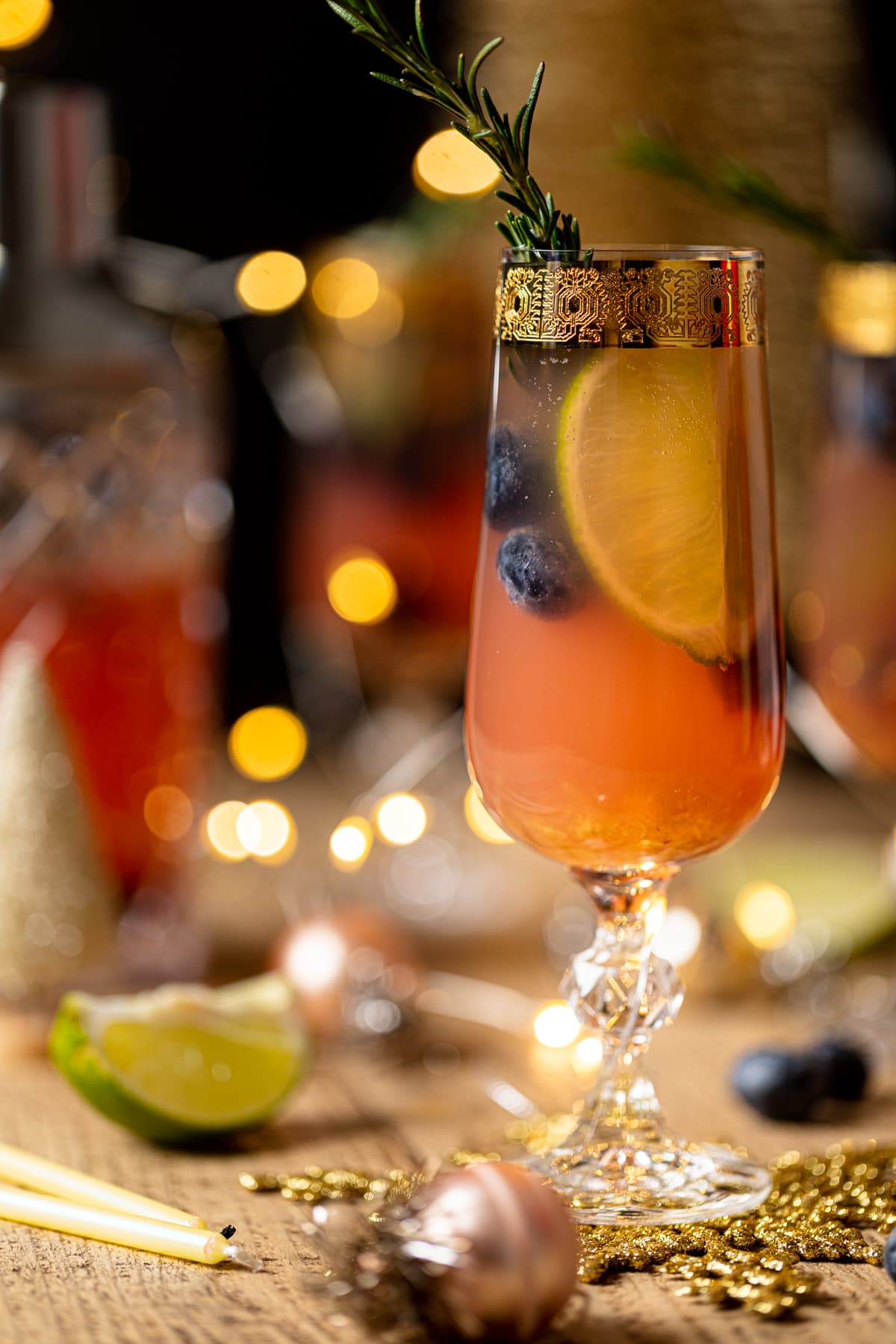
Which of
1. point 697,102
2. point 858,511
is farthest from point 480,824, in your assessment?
point 697,102

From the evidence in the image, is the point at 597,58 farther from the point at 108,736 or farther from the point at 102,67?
the point at 108,736

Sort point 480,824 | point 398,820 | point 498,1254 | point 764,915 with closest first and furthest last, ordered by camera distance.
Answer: point 498,1254
point 764,915
point 398,820
point 480,824

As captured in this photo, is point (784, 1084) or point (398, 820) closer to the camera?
point (784, 1084)

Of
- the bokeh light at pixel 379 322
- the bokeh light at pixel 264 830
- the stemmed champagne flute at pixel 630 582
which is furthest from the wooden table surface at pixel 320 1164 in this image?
the bokeh light at pixel 379 322

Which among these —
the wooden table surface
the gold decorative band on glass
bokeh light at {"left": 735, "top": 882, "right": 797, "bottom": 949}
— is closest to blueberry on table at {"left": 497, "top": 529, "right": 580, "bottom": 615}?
the gold decorative band on glass

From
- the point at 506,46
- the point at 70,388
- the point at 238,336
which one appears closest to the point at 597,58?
the point at 506,46

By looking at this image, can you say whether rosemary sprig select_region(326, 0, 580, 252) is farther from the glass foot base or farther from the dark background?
the dark background

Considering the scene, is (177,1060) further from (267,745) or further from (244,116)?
(244,116)
